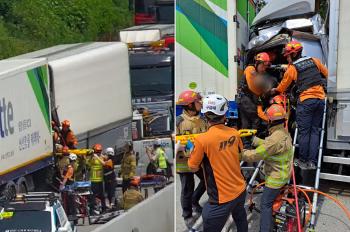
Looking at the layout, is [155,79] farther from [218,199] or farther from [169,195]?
[218,199]

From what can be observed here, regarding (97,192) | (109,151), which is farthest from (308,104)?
(97,192)

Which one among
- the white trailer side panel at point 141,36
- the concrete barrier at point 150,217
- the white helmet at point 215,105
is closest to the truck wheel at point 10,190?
the concrete barrier at point 150,217

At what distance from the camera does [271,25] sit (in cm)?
979

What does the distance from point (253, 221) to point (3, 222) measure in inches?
112

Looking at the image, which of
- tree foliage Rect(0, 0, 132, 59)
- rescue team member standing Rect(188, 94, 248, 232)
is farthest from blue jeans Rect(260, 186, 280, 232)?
tree foliage Rect(0, 0, 132, 59)

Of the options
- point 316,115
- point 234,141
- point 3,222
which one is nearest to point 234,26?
point 316,115

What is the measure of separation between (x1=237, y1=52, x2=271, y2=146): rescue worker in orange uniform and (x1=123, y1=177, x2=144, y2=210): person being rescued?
161 centimetres

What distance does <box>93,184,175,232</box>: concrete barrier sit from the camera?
18.2 ft

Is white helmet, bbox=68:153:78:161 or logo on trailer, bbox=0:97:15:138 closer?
logo on trailer, bbox=0:97:15:138

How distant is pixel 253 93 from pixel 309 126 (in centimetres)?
100

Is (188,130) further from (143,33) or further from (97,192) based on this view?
(143,33)

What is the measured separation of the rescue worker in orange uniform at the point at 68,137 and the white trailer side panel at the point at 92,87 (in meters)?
0.08

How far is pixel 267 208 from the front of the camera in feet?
18.4

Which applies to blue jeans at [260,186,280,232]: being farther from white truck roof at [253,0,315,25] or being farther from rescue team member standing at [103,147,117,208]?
white truck roof at [253,0,315,25]
